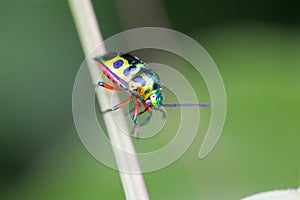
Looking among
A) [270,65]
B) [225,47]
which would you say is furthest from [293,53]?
[225,47]

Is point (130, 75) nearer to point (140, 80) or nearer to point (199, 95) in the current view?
point (140, 80)

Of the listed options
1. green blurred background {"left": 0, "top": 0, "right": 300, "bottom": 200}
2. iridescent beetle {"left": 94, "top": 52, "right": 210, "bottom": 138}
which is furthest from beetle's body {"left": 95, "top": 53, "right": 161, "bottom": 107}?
green blurred background {"left": 0, "top": 0, "right": 300, "bottom": 200}

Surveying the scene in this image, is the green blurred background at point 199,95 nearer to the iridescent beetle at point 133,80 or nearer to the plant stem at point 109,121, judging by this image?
the iridescent beetle at point 133,80

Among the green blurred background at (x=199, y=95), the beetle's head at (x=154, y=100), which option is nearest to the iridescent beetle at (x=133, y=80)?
the beetle's head at (x=154, y=100)

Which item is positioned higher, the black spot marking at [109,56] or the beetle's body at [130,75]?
the black spot marking at [109,56]

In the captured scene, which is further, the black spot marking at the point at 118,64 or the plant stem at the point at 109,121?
the black spot marking at the point at 118,64

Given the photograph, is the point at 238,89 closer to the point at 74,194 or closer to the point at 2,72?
the point at 74,194

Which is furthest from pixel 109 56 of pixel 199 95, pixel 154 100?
pixel 199 95
